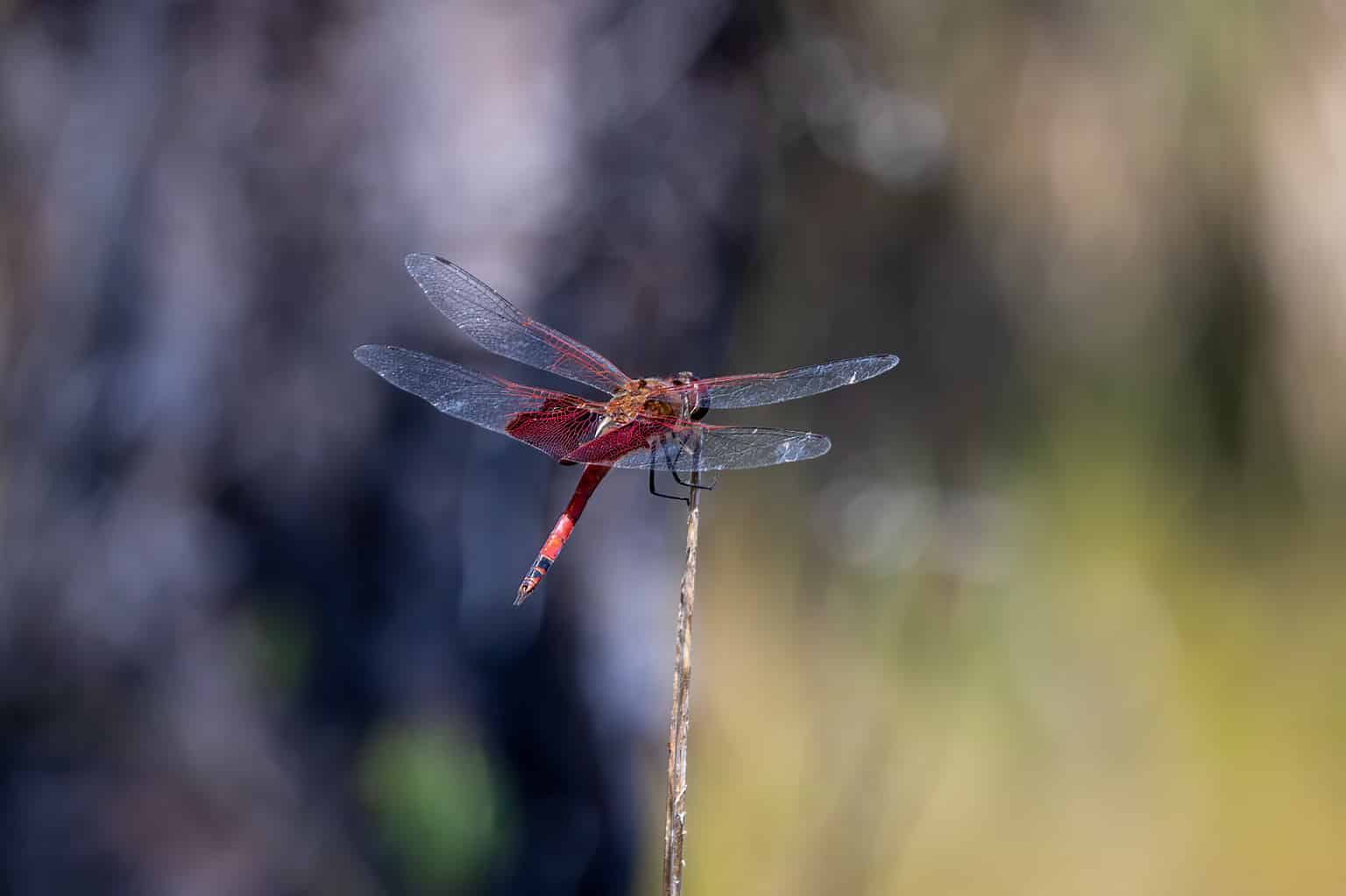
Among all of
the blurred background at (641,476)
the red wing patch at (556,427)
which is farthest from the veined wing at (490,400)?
the blurred background at (641,476)

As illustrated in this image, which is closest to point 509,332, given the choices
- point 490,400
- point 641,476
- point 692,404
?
point 490,400

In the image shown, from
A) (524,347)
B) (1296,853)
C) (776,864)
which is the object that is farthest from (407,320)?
(1296,853)

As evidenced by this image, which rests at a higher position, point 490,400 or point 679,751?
point 490,400

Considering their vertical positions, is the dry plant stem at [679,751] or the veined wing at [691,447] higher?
the veined wing at [691,447]

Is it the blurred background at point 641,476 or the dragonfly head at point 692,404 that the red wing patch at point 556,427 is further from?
the blurred background at point 641,476

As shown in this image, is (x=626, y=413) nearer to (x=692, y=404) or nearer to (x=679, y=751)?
(x=692, y=404)
